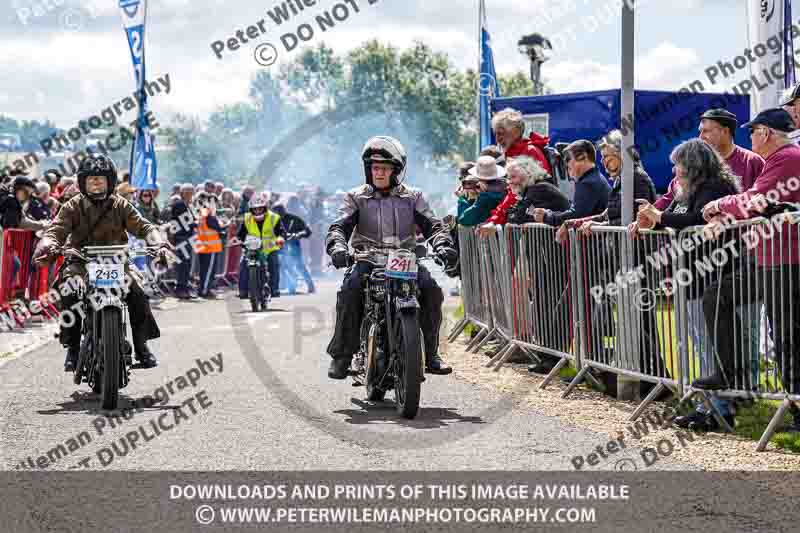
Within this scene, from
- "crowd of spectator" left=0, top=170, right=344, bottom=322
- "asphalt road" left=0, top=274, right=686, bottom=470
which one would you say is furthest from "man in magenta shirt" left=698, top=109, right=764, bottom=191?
"crowd of spectator" left=0, top=170, right=344, bottom=322

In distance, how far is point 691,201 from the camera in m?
8.90

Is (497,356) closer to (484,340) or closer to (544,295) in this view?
(484,340)

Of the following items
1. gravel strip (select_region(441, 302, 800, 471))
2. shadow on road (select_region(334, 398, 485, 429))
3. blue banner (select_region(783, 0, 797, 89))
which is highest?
blue banner (select_region(783, 0, 797, 89))

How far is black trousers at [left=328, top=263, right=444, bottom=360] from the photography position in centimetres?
976

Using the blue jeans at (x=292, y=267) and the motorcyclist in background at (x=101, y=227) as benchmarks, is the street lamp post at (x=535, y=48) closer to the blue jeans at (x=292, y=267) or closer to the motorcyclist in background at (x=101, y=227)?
the blue jeans at (x=292, y=267)

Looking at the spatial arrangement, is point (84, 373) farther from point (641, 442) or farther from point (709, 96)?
point (709, 96)

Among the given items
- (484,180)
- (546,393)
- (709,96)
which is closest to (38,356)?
(484,180)

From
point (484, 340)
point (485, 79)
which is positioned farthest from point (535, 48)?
point (484, 340)

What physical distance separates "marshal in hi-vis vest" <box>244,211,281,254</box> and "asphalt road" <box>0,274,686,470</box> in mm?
9364

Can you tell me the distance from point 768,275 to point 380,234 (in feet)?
10.1

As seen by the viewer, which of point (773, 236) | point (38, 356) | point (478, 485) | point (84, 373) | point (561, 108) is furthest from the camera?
point (561, 108)

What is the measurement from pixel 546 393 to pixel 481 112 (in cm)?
1032

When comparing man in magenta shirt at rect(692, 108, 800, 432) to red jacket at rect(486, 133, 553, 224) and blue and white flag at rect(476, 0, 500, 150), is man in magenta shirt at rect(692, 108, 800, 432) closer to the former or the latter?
red jacket at rect(486, 133, 553, 224)

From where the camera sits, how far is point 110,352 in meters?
9.52
